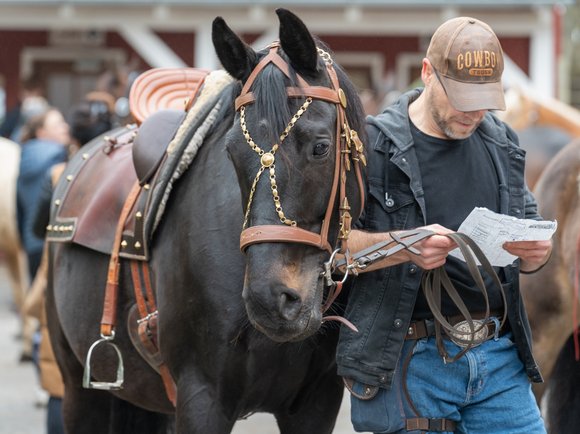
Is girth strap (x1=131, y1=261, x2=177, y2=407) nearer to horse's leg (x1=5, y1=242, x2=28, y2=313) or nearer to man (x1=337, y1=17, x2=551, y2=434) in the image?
man (x1=337, y1=17, x2=551, y2=434)

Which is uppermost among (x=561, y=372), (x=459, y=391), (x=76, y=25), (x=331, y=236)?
(x=76, y=25)

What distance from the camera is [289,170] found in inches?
126

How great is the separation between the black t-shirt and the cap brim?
0.21 meters

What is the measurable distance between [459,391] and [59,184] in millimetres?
2573

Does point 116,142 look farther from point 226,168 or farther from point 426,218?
point 426,218

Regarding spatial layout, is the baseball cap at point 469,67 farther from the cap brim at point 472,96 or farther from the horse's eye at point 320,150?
the horse's eye at point 320,150

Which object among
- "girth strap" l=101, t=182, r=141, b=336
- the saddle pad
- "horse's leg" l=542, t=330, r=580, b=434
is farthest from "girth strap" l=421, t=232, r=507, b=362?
"horse's leg" l=542, t=330, r=580, b=434

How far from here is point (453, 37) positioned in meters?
3.49

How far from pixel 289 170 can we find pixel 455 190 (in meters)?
0.64

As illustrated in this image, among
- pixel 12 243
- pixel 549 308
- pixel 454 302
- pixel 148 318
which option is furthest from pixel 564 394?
pixel 12 243

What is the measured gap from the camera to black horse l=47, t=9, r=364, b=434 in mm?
3199

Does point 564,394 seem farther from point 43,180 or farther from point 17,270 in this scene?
point 17,270

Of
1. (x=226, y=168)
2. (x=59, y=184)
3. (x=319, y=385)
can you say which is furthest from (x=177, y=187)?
(x=59, y=184)

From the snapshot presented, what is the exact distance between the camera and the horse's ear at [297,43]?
129 inches
